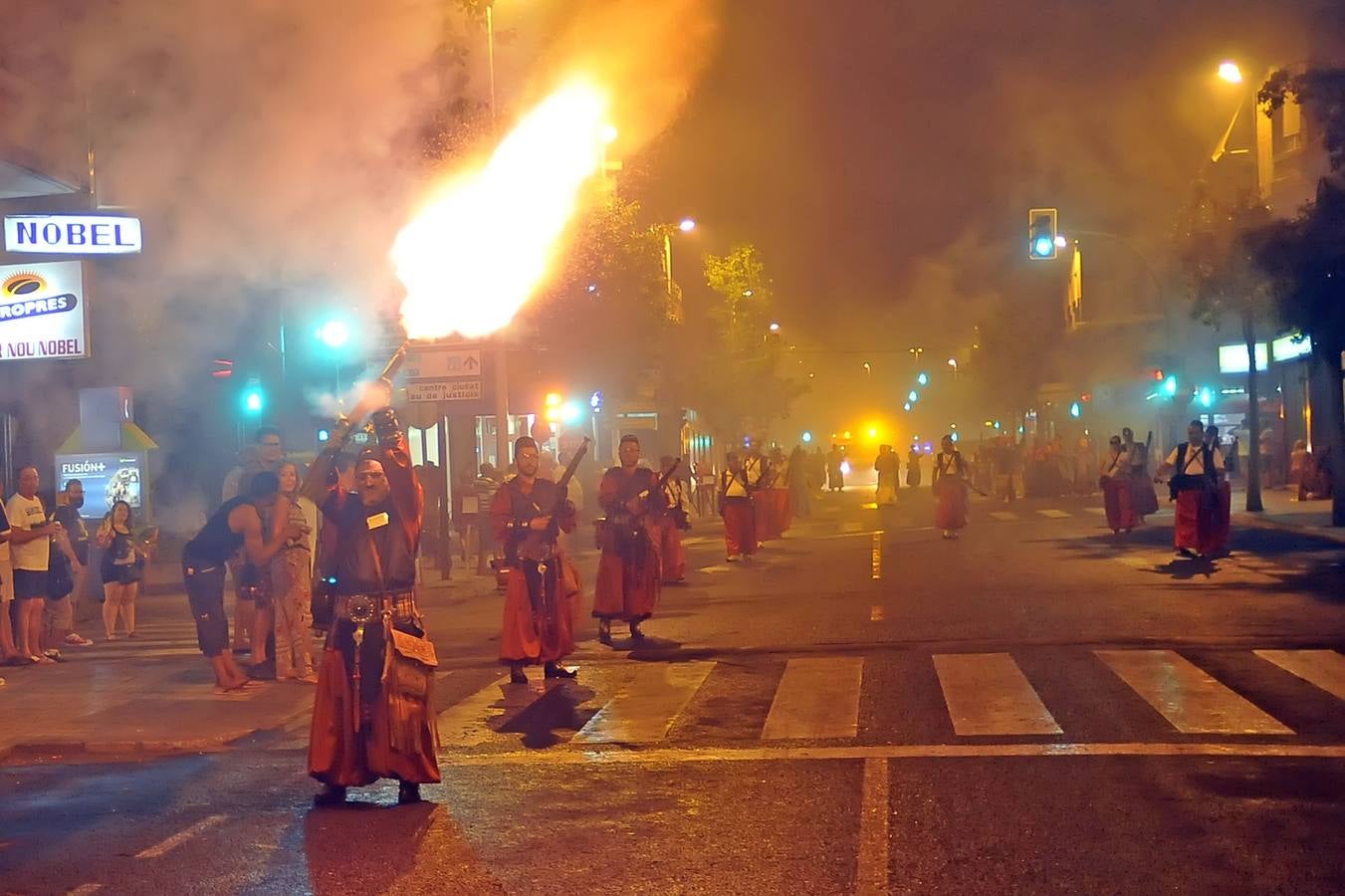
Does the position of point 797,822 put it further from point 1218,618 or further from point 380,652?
point 1218,618

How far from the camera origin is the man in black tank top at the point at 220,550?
10.6 meters

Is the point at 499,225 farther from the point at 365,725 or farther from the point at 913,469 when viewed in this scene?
the point at 913,469

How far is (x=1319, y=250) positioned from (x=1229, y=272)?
16.8 ft

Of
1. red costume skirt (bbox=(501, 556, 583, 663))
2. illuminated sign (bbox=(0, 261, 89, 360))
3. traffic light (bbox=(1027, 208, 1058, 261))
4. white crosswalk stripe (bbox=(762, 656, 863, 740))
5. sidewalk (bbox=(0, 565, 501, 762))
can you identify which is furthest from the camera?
traffic light (bbox=(1027, 208, 1058, 261))

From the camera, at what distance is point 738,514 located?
22.9 m

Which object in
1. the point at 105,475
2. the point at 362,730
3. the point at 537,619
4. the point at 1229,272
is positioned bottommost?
the point at 362,730

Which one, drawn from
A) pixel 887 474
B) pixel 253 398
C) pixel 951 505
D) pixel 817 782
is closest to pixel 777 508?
pixel 951 505

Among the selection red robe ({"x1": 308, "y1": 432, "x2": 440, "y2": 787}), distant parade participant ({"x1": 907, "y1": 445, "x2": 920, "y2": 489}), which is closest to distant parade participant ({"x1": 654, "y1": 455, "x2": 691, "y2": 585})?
red robe ({"x1": 308, "y1": 432, "x2": 440, "y2": 787})

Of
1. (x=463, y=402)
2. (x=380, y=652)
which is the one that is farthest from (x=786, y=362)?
(x=380, y=652)

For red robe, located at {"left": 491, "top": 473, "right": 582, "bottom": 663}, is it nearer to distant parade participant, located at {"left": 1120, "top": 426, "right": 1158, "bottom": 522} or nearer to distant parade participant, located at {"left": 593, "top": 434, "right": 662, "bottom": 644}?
distant parade participant, located at {"left": 593, "top": 434, "right": 662, "bottom": 644}

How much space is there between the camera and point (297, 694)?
430 inches

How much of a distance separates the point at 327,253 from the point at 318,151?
1.88 metres

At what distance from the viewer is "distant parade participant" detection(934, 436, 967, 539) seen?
25094 millimetres

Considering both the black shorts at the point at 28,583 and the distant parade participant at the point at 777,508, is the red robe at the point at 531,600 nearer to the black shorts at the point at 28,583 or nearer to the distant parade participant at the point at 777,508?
the black shorts at the point at 28,583
